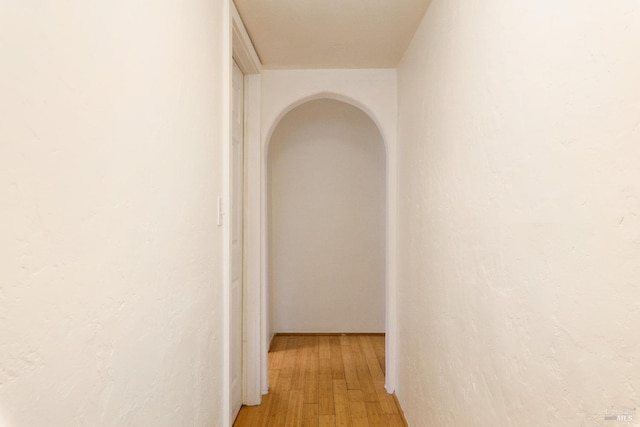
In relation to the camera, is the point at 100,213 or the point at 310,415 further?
the point at 310,415

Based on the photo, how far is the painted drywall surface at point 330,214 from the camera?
5012 millimetres

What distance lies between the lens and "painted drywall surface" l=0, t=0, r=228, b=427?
734mm

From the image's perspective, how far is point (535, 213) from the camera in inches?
46.7

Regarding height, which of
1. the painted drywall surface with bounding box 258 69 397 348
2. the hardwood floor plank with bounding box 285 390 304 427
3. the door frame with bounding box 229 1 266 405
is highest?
the painted drywall surface with bounding box 258 69 397 348

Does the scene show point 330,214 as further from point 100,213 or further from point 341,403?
point 100,213

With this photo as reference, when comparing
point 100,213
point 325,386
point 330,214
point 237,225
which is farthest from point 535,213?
point 330,214

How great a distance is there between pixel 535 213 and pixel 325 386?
2.82 metres

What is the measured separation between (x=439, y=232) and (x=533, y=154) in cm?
105

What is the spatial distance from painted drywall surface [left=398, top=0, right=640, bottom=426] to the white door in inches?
51.3

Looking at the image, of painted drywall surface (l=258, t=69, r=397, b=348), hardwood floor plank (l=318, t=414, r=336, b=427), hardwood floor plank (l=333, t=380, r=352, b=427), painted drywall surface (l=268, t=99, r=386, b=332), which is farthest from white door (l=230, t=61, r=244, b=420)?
painted drywall surface (l=268, t=99, r=386, b=332)

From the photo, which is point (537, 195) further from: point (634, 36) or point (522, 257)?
point (634, 36)

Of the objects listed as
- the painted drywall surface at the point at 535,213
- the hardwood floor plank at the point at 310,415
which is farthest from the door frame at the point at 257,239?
the painted drywall surface at the point at 535,213

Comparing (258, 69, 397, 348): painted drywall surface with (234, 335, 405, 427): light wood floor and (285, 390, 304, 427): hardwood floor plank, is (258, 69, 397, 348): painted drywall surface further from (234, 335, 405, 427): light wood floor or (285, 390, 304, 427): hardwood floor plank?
(285, 390, 304, 427): hardwood floor plank

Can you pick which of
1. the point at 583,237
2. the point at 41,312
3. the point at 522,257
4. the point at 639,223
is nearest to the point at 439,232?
the point at 522,257
